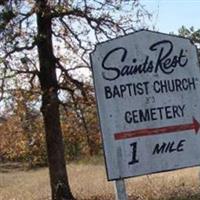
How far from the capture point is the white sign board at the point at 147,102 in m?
6.55

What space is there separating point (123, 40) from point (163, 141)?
1144 millimetres

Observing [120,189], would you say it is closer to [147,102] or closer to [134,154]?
[134,154]

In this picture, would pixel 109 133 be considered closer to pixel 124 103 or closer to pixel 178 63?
pixel 124 103

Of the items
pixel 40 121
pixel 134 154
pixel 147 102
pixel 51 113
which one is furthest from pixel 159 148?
pixel 40 121

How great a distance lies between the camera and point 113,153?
6.47 m

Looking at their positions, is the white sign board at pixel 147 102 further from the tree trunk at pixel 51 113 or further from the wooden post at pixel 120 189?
the tree trunk at pixel 51 113

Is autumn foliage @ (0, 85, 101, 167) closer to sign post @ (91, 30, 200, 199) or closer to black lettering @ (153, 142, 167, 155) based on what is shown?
sign post @ (91, 30, 200, 199)

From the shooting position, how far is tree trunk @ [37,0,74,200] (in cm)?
1591

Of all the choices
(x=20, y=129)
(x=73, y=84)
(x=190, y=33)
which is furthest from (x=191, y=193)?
(x=190, y=33)

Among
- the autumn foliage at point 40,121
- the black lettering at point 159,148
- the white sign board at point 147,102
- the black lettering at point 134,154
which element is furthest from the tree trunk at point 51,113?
the black lettering at point 134,154

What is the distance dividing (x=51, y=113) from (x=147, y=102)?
9.45 metres

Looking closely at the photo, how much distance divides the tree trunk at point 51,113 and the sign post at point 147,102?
903cm

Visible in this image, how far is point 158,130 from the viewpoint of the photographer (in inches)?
267

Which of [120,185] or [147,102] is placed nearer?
[120,185]
